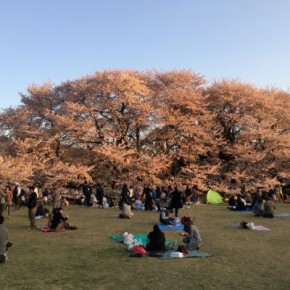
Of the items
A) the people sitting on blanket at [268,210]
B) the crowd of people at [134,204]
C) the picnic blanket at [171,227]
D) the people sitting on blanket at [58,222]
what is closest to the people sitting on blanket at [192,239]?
the crowd of people at [134,204]

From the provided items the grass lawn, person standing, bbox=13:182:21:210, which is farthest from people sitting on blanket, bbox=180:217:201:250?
person standing, bbox=13:182:21:210

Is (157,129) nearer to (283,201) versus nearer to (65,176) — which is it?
(65,176)

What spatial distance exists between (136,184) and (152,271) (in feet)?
86.8

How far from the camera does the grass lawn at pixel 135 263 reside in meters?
9.88

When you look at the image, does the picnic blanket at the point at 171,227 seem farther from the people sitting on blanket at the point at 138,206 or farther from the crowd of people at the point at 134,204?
the people sitting on blanket at the point at 138,206

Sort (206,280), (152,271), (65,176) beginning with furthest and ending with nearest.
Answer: (65,176)
(152,271)
(206,280)

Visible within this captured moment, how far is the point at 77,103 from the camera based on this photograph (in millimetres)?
37281

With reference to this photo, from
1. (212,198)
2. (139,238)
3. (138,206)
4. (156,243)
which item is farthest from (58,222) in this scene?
(212,198)

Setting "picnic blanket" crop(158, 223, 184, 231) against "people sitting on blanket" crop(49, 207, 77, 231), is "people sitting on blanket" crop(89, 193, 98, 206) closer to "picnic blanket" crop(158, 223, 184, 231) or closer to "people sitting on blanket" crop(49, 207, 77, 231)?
"picnic blanket" crop(158, 223, 184, 231)

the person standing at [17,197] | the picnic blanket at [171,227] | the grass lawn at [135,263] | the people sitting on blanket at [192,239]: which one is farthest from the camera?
the person standing at [17,197]

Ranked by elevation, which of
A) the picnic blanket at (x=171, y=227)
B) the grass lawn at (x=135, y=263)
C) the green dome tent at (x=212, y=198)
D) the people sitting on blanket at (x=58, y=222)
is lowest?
the grass lawn at (x=135, y=263)

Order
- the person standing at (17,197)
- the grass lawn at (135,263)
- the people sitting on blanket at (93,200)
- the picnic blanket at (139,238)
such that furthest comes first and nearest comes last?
1. the people sitting on blanket at (93,200)
2. the person standing at (17,197)
3. the picnic blanket at (139,238)
4. the grass lawn at (135,263)

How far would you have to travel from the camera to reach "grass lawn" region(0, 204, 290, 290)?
32.4ft

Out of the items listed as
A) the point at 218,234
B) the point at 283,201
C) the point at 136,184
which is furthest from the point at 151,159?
the point at 218,234
